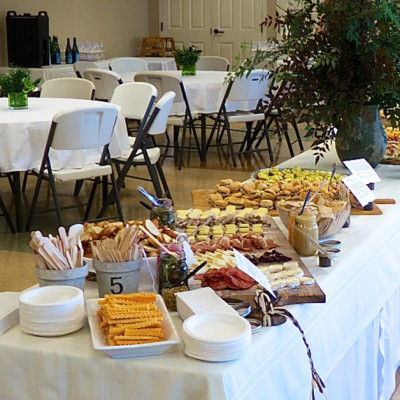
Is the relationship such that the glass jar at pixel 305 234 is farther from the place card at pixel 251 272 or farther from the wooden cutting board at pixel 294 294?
the place card at pixel 251 272

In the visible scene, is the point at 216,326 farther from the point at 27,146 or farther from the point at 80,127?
the point at 27,146

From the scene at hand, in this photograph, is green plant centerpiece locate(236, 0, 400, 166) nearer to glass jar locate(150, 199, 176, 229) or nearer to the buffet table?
the buffet table

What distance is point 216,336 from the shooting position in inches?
71.4

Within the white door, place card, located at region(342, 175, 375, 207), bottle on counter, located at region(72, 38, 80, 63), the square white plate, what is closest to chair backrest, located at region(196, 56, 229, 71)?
bottle on counter, located at region(72, 38, 80, 63)

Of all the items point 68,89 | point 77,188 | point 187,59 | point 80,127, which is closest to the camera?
point 80,127

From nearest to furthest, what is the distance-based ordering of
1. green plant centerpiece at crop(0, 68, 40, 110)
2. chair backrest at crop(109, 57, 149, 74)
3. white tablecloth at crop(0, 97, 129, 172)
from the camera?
white tablecloth at crop(0, 97, 129, 172) → green plant centerpiece at crop(0, 68, 40, 110) → chair backrest at crop(109, 57, 149, 74)

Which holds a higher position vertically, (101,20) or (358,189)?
(101,20)

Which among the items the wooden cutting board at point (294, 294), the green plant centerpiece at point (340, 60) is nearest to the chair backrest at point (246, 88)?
the green plant centerpiece at point (340, 60)

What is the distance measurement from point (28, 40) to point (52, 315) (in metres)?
8.53

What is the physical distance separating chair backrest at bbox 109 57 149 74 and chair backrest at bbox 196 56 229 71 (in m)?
0.69

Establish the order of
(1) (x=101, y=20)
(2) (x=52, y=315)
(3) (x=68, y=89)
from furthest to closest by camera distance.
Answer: (1) (x=101, y=20), (3) (x=68, y=89), (2) (x=52, y=315)

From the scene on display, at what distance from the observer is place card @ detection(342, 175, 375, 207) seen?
283cm

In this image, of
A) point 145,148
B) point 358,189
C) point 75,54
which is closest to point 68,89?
point 145,148

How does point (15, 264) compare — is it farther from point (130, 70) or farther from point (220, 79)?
point (130, 70)
